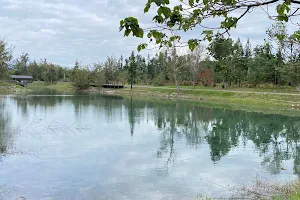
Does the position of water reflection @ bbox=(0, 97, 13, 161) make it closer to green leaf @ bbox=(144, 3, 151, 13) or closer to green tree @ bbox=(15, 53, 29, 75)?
green leaf @ bbox=(144, 3, 151, 13)

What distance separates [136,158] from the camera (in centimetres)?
1200

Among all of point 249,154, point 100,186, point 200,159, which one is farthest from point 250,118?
point 100,186

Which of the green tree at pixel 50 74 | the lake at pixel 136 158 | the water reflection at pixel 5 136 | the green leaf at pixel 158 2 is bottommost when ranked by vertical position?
the lake at pixel 136 158

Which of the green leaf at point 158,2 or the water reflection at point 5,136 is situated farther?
the water reflection at point 5,136

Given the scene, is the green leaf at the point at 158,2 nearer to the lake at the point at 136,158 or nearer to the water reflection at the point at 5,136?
the lake at the point at 136,158

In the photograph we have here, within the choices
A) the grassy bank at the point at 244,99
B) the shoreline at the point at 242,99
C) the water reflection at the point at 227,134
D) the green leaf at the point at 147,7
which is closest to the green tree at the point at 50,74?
the shoreline at the point at 242,99

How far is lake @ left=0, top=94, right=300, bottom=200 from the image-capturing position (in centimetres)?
859

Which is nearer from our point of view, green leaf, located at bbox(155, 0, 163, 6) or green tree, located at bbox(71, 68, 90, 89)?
green leaf, located at bbox(155, 0, 163, 6)

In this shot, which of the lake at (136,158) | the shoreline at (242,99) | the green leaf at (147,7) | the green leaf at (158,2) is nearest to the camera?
the green leaf at (158,2)

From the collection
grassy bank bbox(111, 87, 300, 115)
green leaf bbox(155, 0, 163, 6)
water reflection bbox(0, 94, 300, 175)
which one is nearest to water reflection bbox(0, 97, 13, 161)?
water reflection bbox(0, 94, 300, 175)

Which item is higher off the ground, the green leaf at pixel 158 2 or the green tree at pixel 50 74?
the green tree at pixel 50 74

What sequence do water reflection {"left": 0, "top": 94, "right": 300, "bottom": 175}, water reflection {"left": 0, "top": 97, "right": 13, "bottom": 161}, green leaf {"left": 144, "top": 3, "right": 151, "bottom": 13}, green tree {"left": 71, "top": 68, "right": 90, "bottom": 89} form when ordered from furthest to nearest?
green tree {"left": 71, "top": 68, "right": 90, "bottom": 89} < water reflection {"left": 0, "top": 94, "right": 300, "bottom": 175} < water reflection {"left": 0, "top": 97, "right": 13, "bottom": 161} < green leaf {"left": 144, "top": 3, "right": 151, "bottom": 13}

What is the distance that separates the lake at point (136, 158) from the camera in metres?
8.59

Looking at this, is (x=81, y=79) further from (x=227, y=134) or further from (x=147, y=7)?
(x=147, y=7)
